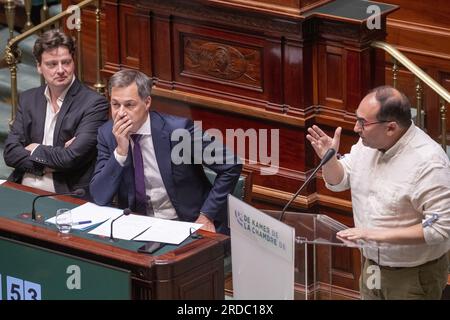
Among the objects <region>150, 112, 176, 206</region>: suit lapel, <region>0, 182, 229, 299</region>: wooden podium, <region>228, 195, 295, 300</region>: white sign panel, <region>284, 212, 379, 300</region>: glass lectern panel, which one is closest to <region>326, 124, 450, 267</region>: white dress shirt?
<region>284, 212, 379, 300</region>: glass lectern panel

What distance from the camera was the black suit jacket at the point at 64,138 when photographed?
6316mm

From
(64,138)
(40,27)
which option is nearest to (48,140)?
(64,138)

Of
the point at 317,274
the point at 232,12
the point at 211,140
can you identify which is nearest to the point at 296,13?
the point at 232,12

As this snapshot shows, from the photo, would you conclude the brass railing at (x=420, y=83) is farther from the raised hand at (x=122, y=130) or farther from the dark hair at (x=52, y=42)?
the dark hair at (x=52, y=42)

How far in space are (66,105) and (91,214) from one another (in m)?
0.90

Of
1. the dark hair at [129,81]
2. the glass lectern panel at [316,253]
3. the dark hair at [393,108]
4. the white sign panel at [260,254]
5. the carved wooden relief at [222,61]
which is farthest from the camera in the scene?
the carved wooden relief at [222,61]

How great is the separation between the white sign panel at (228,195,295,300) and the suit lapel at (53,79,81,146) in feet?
5.15

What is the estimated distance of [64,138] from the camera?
253 inches

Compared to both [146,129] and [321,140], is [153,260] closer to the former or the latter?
[321,140]

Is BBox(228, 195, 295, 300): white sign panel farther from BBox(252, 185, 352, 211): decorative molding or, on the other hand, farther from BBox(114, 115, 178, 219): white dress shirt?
BBox(252, 185, 352, 211): decorative molding

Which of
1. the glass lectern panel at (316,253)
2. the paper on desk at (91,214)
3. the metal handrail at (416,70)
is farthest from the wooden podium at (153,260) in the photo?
the metal handrail at (416,70)

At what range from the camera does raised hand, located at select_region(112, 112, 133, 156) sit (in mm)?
5859

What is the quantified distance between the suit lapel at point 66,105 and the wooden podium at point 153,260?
95 cm

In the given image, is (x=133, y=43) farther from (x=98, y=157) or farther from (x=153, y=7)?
(x=98, y=157)
